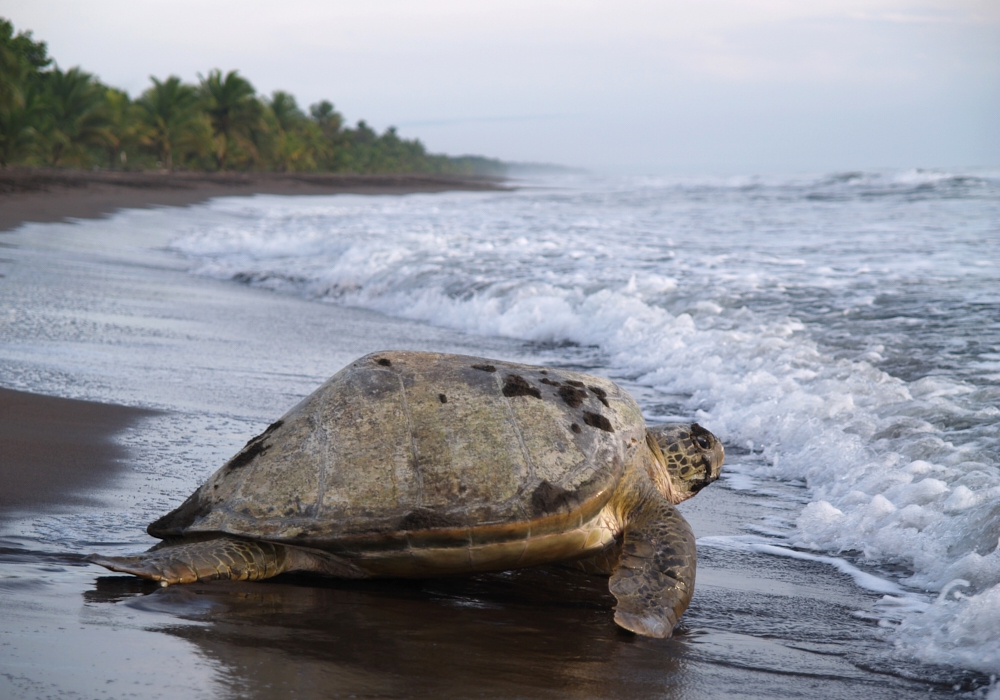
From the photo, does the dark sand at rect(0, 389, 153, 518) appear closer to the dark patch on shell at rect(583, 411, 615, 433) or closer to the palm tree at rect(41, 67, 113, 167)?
the dark patch on shell at rect(583, 411, 615, 433)

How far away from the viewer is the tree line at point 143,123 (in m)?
33.8

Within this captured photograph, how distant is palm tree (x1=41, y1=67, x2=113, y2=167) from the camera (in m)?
39.0

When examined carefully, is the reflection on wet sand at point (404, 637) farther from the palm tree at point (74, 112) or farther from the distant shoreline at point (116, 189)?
the palm tree at point (74, 112)

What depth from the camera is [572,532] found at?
9.10 ft

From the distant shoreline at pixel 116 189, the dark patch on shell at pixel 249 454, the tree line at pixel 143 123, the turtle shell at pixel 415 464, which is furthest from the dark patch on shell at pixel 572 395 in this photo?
the tree line at pixel 143 123

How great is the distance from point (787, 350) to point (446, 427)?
3.88 meters

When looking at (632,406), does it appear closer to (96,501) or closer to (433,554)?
(433,554)

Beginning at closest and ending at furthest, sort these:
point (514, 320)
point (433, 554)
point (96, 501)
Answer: point (433, 554)
point (96, 501)
point (514, 320)

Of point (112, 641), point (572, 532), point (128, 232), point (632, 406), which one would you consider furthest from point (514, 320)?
point (128, 232)

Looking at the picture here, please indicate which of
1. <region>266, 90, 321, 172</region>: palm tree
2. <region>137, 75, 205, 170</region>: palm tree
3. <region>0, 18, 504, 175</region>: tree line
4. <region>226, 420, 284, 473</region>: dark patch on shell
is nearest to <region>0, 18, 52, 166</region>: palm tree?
<region>0, 18, 504, 175</region>: tree line

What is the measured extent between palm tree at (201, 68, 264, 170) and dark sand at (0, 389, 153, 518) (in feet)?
159

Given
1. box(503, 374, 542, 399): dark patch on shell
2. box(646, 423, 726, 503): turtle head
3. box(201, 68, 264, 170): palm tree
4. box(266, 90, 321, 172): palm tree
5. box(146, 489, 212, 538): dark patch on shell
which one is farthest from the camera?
box(266, 90, 321, 172): palm tree

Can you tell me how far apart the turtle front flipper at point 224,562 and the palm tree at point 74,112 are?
40.7m

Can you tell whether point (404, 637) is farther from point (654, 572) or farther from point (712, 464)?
point (712, 464)
